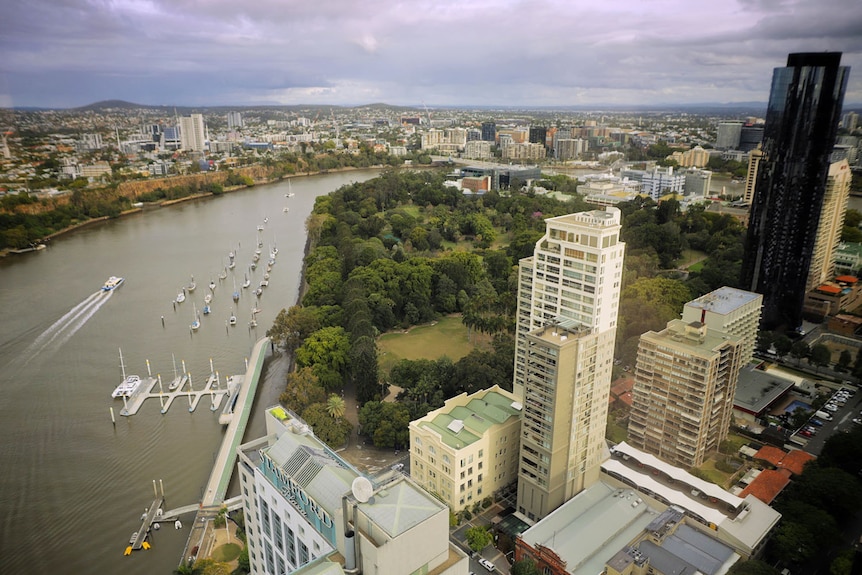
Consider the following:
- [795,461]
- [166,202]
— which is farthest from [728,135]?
[166,202]

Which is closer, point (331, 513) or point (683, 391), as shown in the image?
point (331, 513)

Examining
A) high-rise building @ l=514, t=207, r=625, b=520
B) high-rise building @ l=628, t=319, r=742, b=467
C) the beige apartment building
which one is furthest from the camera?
high-rise building @ l=628, t=319, r=742, b=467

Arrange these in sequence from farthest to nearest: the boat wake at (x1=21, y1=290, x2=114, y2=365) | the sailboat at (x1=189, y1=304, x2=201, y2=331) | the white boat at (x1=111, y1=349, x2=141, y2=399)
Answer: the sailboat at (x1=189, y1=304, x2=201, y2=331), the boat wake at (x1=21, y1=290, x2=114, y2=365), the white boat at (x1=111, y1=349, x2=141, y2=399)

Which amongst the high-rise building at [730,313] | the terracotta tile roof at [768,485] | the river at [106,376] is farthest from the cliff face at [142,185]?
the terracotta tile roof at [768,485]

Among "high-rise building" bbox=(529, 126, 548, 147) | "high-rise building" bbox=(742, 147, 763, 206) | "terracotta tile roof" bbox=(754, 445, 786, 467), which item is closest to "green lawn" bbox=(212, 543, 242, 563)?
"terracotta tile roof" bbox=(754, 445, 786, 467)

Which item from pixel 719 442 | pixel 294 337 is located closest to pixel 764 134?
pixel 719 442

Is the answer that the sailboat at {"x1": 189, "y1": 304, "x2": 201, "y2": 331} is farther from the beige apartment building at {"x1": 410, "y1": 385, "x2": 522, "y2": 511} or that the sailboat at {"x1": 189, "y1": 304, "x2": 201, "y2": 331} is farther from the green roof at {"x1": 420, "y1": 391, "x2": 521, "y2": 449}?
the green roof at {"x1": 420, "y1": 391, "x2": 521, "y2": 449}

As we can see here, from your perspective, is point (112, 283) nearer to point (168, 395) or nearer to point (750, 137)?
point (168, 395)
